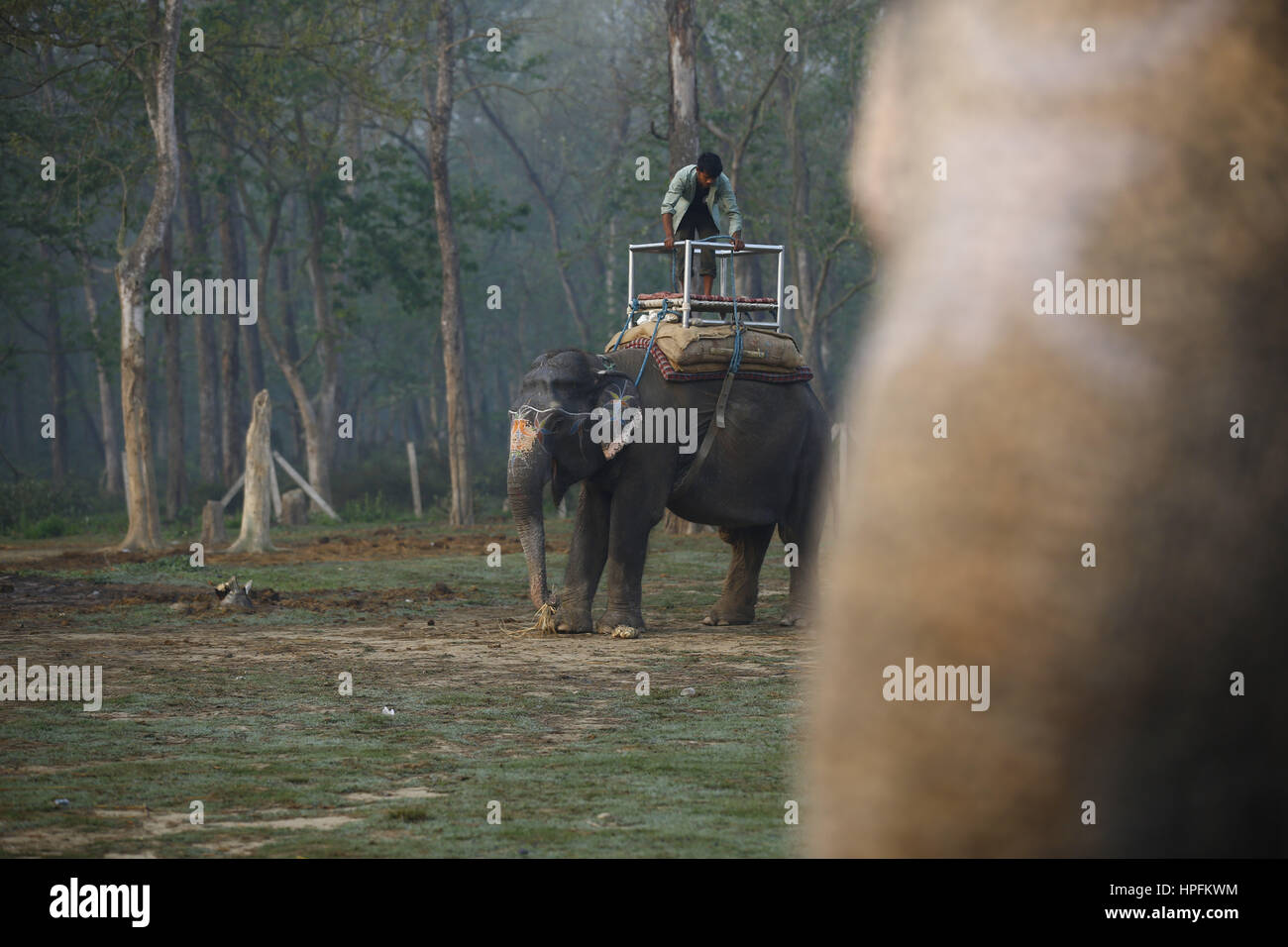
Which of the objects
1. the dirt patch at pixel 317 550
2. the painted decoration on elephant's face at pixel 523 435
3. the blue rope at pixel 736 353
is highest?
the blue rope at pixel 736 353

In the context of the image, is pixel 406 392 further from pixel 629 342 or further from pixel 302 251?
pixel 629 342

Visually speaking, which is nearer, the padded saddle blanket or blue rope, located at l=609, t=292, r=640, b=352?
the padded saddle blanket

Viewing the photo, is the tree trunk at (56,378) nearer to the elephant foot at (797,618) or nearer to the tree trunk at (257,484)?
the tree trunk at (257,484)

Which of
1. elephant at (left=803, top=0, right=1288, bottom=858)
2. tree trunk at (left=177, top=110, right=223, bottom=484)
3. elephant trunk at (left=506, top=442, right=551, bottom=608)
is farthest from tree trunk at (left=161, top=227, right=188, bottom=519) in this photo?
elephant at (left=803, top=0, right=1288, bottom=858)

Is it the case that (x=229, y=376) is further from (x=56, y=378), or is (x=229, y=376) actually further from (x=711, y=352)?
(x=711, y=352)

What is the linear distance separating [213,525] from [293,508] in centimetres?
520

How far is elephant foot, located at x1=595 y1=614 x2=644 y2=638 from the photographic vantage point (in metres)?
11.4

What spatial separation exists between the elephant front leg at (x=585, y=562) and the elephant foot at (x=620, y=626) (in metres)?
0.13

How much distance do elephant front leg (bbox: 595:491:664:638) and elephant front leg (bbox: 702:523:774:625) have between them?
1.16 meters

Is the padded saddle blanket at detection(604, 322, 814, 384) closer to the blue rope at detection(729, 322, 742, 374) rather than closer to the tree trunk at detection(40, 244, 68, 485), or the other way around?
the blue rope at detection(729, 322, 742, 374)

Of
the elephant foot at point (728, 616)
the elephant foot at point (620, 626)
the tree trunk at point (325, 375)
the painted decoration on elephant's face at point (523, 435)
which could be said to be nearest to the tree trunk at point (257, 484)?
the elephant foot at point (728, 616)

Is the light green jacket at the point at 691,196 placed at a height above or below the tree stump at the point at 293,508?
above

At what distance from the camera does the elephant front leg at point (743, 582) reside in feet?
41.5

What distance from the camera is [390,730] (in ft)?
24.4
